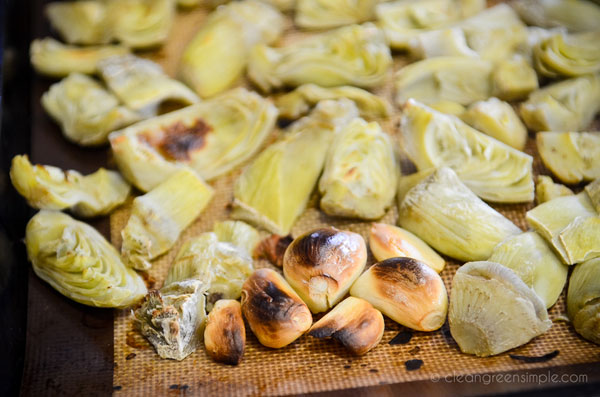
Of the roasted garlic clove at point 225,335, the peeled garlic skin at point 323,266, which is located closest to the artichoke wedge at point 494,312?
the peeled garlic skin at point 323,266

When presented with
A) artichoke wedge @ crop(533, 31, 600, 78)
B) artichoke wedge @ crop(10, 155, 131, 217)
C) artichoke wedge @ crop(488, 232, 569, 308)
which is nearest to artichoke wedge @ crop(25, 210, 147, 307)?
artichoke wedge @ crop(10, 155, 131, 217)

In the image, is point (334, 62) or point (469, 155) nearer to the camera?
point (469, 155)

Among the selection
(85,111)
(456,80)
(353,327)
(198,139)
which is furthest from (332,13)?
(353,327)

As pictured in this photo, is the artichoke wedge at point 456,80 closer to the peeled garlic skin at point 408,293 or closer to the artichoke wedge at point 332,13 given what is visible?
the artichoke wedge at point 332,13

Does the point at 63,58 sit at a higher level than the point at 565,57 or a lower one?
lower

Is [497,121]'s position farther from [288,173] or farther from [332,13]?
[332,13]

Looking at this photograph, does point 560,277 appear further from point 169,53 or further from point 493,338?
point 169,53
